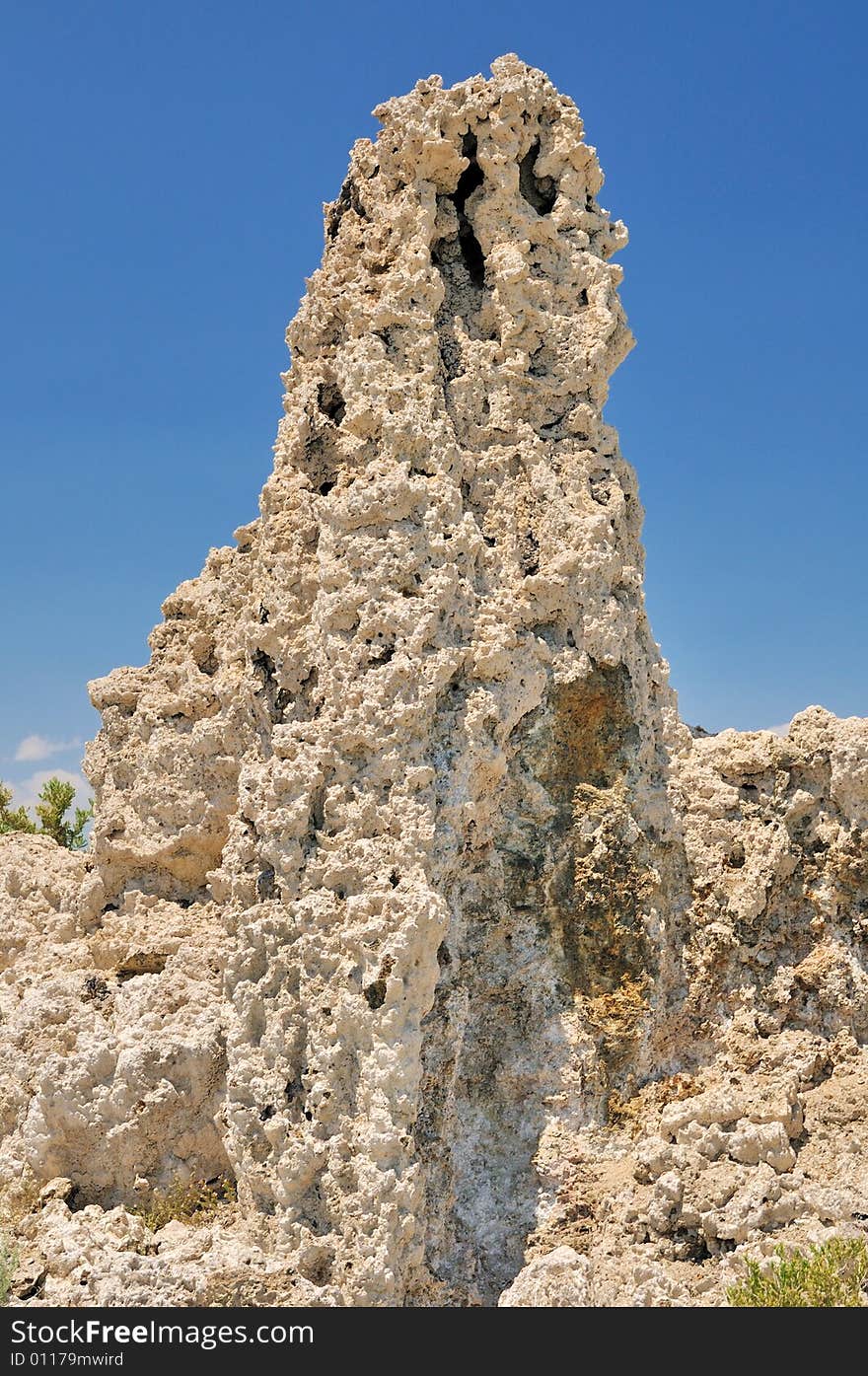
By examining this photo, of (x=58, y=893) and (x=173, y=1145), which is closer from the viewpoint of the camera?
(x=173, y=1145)

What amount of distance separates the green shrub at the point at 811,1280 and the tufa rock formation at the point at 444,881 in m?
0.35

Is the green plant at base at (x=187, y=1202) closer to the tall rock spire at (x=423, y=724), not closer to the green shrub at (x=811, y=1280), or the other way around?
the tall rock spire at (x=423, y=724)

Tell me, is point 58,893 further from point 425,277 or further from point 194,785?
point 425,277

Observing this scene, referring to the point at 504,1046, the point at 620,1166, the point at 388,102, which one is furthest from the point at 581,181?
the point at 620,1166

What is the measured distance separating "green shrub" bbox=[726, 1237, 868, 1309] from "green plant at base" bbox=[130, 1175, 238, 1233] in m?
4.20

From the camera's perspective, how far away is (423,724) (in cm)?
1014

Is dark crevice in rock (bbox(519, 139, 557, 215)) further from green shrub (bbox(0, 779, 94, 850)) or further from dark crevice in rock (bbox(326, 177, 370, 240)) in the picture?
green shrub (bbox(0, 779, 94, 850))

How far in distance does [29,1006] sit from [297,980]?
2.89 meters

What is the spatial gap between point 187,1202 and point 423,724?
4456mm

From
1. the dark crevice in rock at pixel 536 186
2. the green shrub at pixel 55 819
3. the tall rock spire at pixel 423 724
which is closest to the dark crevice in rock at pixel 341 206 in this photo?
the tall rock spire at pixel 423 724

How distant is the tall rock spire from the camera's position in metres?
9.59

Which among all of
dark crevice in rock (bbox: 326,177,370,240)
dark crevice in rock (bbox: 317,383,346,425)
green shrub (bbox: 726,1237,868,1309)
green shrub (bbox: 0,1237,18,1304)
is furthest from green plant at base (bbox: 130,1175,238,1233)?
dark crevice in rock (bbox: 326,177,370,240)

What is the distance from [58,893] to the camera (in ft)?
42.8

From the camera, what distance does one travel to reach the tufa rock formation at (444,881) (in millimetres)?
9422
